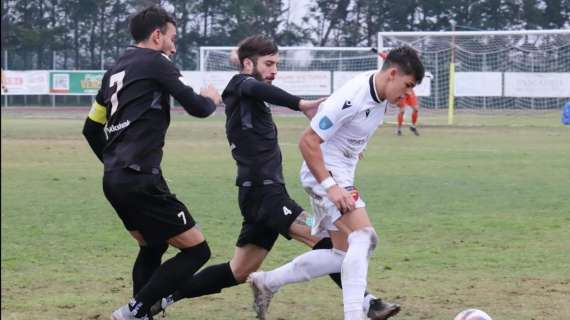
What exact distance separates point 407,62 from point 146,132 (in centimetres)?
141

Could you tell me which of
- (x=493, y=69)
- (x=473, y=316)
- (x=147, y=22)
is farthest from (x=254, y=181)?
(x=493, y=69)

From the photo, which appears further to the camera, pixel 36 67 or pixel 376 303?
pixel 36 67

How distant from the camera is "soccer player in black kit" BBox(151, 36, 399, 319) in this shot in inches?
232

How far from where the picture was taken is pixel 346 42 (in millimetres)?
48281

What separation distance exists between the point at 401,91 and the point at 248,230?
1367 mm

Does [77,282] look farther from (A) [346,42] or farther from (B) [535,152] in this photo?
(A) [346,42]

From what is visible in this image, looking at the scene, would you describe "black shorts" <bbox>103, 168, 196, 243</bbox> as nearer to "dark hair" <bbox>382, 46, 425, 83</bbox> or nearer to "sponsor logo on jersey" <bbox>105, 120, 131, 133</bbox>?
"sponsor logo on jersey" <bbox>105, 120, 131, 133</bbox>

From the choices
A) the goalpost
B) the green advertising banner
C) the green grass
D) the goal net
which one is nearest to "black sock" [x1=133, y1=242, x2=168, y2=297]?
the green grass

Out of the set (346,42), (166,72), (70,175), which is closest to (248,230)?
(166,72)

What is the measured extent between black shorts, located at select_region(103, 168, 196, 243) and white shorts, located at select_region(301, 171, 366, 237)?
0.69 meters

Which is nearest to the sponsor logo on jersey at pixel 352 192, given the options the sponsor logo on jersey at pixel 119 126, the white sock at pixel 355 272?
the white sock at pixel 355 272

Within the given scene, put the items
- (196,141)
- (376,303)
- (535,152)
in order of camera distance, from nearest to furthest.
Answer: (376,303)
(535,152)
(196,141)

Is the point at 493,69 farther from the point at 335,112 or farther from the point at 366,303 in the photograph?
the point at 335,112

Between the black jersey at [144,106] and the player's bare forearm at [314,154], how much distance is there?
0.52 meters
